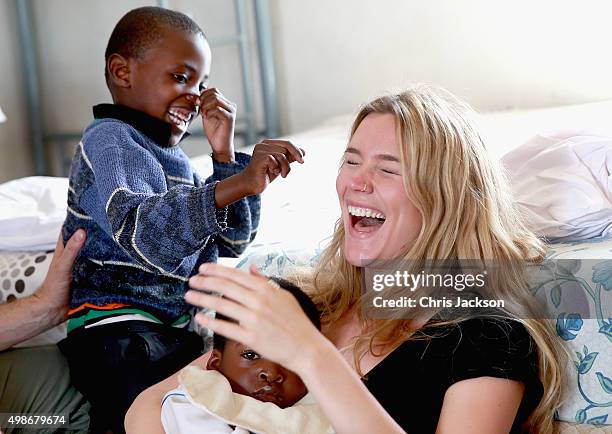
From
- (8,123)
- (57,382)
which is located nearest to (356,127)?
(57,382)

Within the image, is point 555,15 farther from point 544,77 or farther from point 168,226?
point 168,226

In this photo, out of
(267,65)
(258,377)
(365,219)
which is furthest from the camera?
(267,65)

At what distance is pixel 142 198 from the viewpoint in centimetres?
133

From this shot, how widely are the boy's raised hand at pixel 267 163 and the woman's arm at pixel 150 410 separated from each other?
27 centimetres

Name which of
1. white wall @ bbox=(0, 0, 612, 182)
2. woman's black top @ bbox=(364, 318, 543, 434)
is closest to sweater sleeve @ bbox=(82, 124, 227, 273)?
woman's black top @ bbox=(364, 318, 543, 434)

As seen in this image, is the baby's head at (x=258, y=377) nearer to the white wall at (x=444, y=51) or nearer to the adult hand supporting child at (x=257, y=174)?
the adult hand supporting child at (x=257, y=174)

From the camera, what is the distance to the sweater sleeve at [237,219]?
158cm

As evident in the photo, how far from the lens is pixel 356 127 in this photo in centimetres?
132

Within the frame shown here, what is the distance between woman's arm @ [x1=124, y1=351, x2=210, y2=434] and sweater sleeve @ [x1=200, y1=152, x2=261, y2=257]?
13.9 inches

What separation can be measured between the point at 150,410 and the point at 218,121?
551 millimetres

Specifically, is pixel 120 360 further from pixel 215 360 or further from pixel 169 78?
pixel 169 78

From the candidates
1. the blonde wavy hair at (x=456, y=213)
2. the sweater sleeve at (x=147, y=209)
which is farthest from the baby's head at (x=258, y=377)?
the sweater sleeve at (x=147, y=209)

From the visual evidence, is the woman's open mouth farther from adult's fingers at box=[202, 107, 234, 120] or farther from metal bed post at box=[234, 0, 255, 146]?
metal bed post at box=[234, 0, 255, 146]

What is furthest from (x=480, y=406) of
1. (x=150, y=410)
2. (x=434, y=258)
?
(x=150, y=410)
